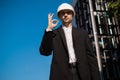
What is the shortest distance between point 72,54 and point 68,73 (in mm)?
230

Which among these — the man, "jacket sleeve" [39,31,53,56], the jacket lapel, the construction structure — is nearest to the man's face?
the man

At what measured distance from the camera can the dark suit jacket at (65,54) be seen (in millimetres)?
2664

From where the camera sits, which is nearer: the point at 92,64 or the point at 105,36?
the point at 92,64

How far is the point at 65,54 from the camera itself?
2734 millimetres

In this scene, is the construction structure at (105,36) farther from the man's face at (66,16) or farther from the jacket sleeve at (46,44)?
the jacket sleeve at (46,44)

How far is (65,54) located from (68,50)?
59mm

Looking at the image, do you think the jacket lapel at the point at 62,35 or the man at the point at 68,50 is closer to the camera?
the man at the point at 68,50

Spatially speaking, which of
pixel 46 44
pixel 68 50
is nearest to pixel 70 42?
pixel 68 50

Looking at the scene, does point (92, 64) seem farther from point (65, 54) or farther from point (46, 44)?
point (46, 44)

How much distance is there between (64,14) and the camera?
288 centimetres

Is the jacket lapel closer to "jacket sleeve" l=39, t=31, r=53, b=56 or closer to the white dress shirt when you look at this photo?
the white dress shirt

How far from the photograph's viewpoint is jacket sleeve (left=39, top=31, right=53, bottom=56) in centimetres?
274

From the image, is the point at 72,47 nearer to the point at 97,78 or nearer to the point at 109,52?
the point at 97,78

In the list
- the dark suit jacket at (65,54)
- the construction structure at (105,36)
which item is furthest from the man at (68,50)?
the construction structure at (105,36)
